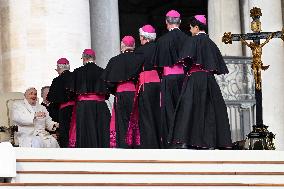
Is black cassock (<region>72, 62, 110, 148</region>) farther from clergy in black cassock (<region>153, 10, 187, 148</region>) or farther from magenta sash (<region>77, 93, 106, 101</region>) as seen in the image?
clergy in black cassock (<region>153, 10, 187, 148</region>)

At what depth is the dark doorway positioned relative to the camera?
3241cm

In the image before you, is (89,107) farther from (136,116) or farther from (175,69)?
(175,69)

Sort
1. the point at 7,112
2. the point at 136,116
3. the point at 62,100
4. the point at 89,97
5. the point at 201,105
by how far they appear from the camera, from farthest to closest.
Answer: the point at 62,100 → the point at 89,97 → the point at 7,112 → the point at 136,116 → the point at 201,105

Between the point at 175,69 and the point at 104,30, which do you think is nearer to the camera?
the point at 175,69

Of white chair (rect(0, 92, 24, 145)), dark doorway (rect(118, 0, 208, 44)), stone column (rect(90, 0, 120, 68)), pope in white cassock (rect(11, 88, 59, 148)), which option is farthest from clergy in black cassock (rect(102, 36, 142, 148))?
dark doorway (rect(118, 0, 208, 44))

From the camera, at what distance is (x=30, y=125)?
18.0 m

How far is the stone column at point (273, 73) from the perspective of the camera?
74.3 ft

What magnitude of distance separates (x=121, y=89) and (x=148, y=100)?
0.82 meters

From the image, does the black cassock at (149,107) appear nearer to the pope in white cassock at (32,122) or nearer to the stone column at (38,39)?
the pope in white cassock at (32,122)

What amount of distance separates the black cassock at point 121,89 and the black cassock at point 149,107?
240 mm

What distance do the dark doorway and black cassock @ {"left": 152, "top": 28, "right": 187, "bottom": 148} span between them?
1559 cm

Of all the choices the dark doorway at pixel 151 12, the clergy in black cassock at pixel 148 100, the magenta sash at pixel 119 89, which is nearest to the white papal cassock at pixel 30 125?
the magenta sash at pixel 119 89

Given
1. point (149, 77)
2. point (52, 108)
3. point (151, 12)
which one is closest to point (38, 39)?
point (52, 108)

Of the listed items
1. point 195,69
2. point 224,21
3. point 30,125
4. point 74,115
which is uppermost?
point 224,21
